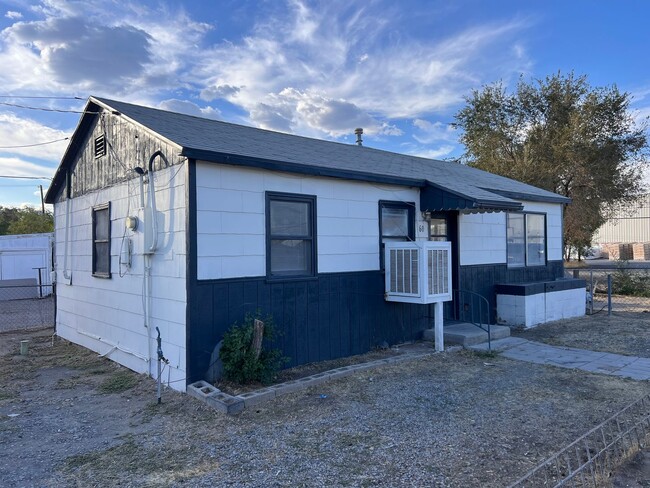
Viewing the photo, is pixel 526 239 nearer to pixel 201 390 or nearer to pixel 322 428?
pixel 322 428

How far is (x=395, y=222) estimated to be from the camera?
7844mm

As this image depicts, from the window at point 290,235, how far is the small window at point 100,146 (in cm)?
356

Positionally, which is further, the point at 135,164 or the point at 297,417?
the point at 135,164

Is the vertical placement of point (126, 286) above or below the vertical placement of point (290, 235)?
below

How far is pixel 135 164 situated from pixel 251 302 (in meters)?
2.72

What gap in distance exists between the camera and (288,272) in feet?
20.9

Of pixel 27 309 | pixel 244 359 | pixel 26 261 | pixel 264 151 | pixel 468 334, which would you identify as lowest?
pixel 27 309

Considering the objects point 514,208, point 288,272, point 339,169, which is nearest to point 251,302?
point 288,272

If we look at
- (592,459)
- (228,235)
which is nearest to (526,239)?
(228,235)

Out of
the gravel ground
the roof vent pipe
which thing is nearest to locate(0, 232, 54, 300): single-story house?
the roof vent pipe

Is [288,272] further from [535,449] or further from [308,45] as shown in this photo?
[308,45]

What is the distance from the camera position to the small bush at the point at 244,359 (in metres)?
5.34

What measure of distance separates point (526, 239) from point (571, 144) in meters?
12.3

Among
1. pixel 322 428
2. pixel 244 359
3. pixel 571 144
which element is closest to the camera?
pixel 322 428
